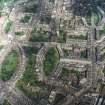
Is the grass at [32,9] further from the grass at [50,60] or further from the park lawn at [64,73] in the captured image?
the park lawn at [64,73]

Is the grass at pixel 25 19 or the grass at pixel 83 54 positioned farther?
the grass at pixel 25 19

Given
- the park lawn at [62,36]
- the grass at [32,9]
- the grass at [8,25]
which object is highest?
the grass at [32,9]

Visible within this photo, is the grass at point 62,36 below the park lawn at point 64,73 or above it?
above

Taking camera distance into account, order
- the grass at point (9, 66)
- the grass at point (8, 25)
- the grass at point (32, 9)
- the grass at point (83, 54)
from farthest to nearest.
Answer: the grass at point (32, 9) < the grass at point (8, 25) < the grass at point (83, 54) < the grass at point (9, 66)

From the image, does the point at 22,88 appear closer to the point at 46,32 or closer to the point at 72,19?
the point at 46,32

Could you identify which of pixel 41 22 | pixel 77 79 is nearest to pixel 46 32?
pixel 41 22

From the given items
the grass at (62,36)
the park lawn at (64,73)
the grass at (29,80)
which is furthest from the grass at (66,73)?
the grass at (62,36)

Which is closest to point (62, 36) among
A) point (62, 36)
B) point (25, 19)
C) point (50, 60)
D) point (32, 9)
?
point (62, 36)
